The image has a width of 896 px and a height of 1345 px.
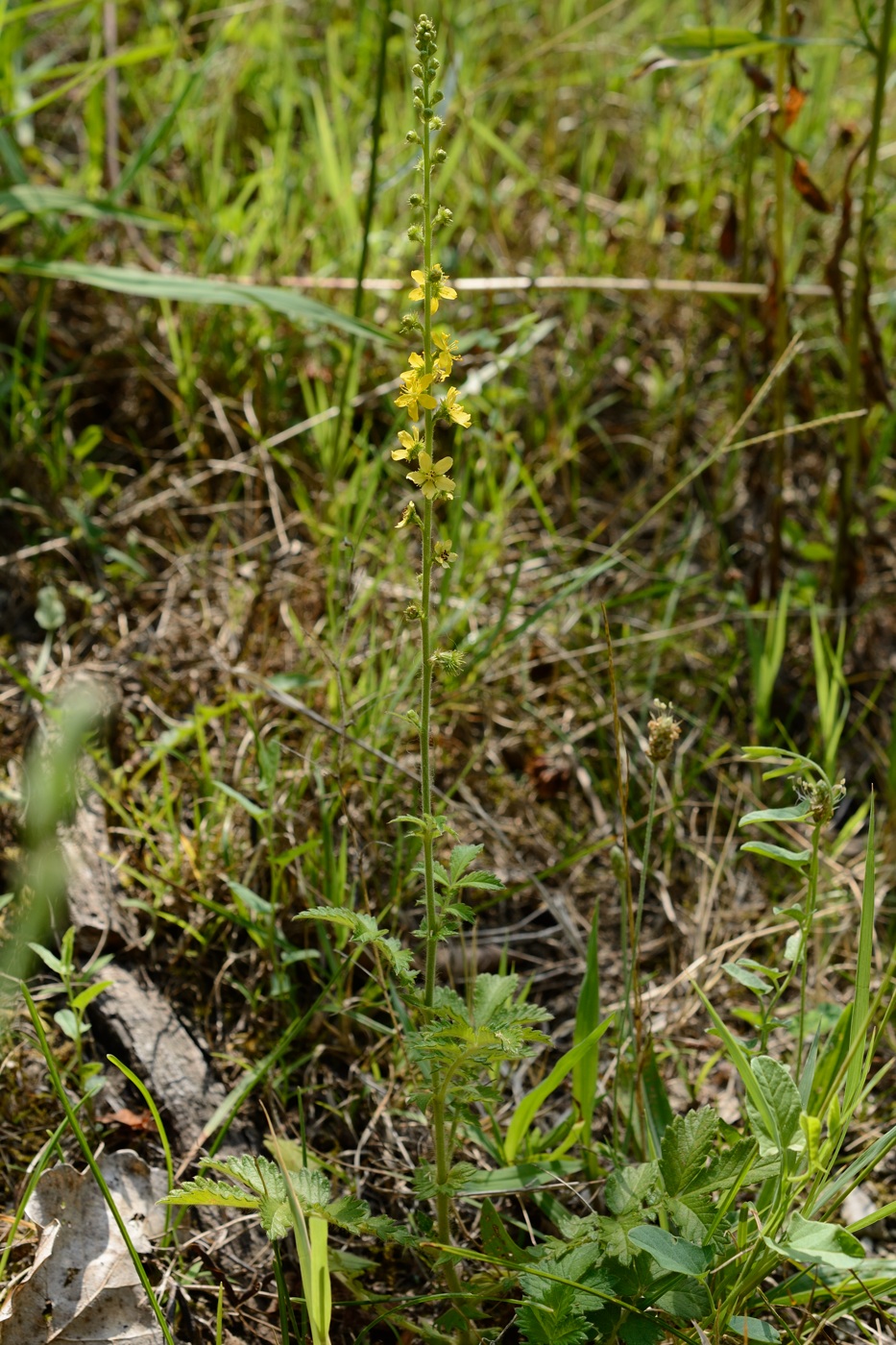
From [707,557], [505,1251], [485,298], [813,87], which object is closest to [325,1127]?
[505,1251]

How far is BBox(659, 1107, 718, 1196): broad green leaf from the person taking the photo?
1.47 m

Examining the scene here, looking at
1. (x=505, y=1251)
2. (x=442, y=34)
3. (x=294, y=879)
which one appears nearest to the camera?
(x=505, y=1251)

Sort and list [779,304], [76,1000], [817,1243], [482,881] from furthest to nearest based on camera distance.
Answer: [779,304], [76,1000], [482,881], [817,1243]

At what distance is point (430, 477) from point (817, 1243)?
1018 mm

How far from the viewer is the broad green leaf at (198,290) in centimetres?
244

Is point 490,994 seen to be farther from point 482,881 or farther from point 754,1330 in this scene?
point 754,1330

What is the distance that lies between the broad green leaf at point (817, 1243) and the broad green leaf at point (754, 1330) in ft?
0.48

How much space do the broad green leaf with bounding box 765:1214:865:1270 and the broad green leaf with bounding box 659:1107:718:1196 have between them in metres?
0.16

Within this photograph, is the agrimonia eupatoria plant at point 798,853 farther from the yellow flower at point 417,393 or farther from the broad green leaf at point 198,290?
the broad green leaf at point 198,290

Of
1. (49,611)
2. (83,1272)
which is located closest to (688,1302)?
(83,1272)

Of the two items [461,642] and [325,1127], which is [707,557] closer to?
[461,642]

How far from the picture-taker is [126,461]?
2.86 meters

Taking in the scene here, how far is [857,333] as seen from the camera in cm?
250

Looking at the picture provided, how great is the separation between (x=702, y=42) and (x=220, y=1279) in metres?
2.50
